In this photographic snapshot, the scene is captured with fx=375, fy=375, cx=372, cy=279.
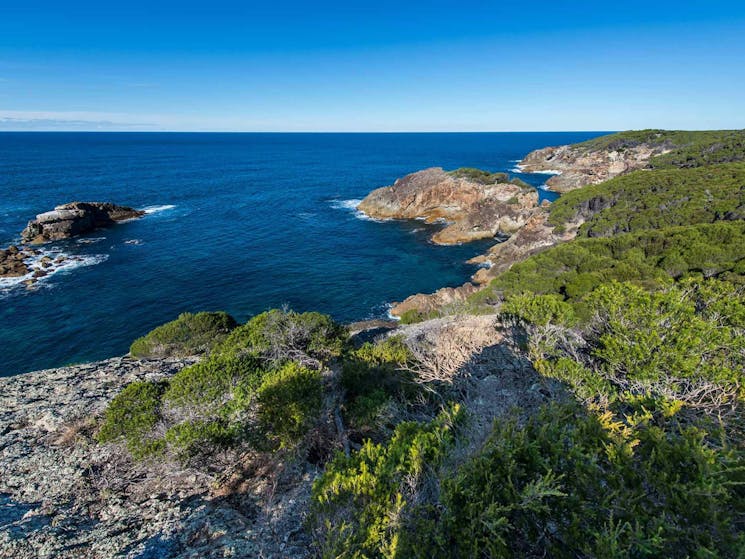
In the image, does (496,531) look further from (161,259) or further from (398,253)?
(161,259)

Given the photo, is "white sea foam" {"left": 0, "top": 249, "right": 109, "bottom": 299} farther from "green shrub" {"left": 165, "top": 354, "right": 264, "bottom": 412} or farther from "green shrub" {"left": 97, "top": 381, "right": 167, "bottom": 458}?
"green shrub" {"left": 165, "top": 354, "right": 264, "bottom": 412}

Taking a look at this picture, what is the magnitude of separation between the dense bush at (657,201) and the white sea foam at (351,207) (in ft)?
101

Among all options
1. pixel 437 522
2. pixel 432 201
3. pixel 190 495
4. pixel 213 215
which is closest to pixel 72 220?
pixel 213 215

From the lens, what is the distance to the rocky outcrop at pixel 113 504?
8938 mm

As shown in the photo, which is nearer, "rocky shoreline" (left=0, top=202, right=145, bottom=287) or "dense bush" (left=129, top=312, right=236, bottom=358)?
"dense bush" (left=129, top=312, right=236, bottom=358)

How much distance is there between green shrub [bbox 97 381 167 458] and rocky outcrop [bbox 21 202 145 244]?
56.6 meters

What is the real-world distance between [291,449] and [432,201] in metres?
59.8

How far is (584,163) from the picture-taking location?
104 metres

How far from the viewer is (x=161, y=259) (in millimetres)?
47625

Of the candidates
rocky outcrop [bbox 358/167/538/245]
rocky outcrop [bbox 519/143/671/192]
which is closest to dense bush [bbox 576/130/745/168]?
rocky outcrop [bbox 519/143/671/192]

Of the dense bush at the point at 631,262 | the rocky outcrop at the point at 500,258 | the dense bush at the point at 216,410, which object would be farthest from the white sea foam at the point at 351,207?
the dense bush at the point at 216,410

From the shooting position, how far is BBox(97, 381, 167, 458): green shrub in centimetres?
1133

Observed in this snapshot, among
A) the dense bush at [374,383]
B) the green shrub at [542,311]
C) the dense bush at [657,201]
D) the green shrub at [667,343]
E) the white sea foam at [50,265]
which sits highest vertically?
the dense bush at [657,201]

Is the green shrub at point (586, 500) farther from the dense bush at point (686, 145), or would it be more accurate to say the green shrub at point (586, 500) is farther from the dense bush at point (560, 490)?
the dense bush at point (686, 145)
